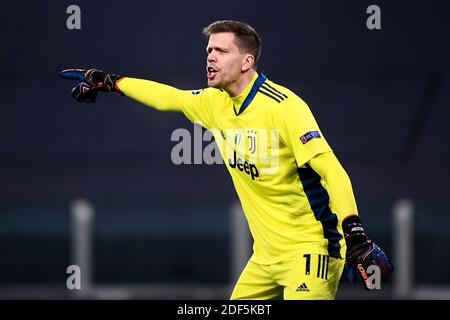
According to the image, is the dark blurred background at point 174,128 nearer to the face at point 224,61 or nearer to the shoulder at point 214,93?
the shoulder at point 214,93

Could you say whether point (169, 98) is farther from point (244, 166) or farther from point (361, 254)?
point (361, 254)

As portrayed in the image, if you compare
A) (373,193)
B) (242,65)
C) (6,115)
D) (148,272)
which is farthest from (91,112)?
(242,65)

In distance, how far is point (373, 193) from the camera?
40.7ft

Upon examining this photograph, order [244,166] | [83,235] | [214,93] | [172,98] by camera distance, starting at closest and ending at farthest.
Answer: [244,166] → [214,93] → [172,98] → [83,235]

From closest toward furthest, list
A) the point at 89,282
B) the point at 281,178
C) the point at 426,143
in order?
the point at 281,178 → the point at 89,282 → the point at 426,143

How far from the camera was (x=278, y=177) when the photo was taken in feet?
18.6

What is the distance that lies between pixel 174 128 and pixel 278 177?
6.79 meters

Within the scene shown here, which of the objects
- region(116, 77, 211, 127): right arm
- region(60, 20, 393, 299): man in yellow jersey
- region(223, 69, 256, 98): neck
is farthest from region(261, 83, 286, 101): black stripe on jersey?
region(116, 77, 211, 127): right arm

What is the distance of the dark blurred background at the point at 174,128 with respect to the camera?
40.0ft

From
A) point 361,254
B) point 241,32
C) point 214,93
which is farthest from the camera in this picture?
point 214,93

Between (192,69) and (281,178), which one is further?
(192,69)

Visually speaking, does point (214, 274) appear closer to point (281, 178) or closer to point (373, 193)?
point (373, 193)

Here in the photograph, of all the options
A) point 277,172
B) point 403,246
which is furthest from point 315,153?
point 403,246

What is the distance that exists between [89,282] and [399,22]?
497cm
